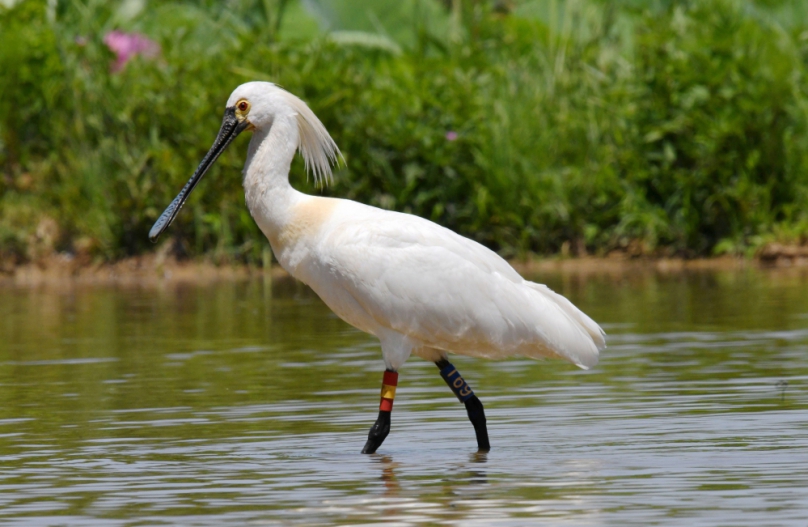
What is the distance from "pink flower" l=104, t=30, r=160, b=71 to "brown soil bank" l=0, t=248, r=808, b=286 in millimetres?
3241

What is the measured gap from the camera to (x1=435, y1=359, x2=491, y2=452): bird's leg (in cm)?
792

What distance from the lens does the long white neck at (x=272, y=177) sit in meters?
8.16

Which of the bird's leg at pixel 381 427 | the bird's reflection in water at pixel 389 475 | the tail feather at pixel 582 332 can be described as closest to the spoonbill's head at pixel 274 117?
the bird's leg at pixel 381 427

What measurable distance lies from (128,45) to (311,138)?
13.3m

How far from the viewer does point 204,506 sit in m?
6.56

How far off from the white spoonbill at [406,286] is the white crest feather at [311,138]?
25cm

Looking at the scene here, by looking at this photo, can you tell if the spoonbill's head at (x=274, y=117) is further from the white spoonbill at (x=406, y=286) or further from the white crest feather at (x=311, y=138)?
the white spoonbill at (x=406, y=286)

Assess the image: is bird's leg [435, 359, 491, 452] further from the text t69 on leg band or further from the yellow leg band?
the yellow leg band

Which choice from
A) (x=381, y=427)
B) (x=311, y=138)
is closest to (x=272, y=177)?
(x=311, y=138)

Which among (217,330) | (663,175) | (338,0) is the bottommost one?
(217,330)

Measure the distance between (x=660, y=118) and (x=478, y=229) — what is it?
233 cm

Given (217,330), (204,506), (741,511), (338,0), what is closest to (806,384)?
(741,511)

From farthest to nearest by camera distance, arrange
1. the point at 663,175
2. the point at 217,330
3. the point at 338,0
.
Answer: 1. the point at 338,0
2. the point at 663,175
3. the point at 217,330

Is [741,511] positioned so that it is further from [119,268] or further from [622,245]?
[119,268]
